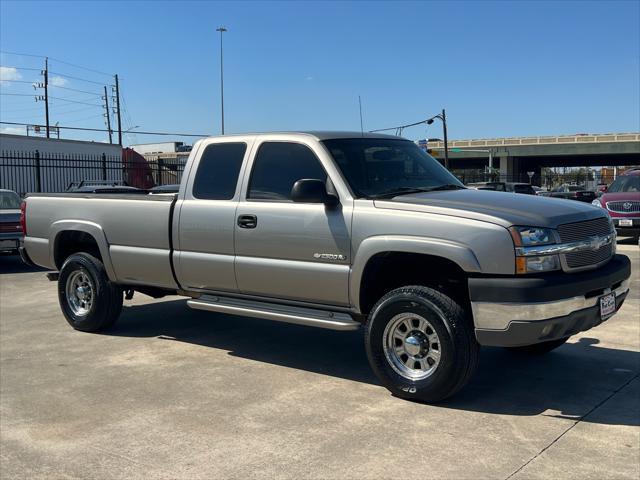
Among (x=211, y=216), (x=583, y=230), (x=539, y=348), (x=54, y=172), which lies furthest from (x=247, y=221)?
(x=54, y=172)

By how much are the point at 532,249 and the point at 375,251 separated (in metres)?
1.13

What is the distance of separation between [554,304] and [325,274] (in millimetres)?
1749

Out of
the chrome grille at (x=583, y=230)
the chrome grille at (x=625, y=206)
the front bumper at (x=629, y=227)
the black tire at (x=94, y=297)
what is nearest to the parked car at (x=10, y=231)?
the black tire at (x=94, y=297)

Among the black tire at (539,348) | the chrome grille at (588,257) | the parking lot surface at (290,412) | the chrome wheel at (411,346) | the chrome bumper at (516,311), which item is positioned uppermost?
the chrome grille at (588,257)

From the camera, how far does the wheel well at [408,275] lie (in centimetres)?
490

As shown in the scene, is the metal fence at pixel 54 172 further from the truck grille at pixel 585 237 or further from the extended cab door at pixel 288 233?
the truck grille at pixel 585 237

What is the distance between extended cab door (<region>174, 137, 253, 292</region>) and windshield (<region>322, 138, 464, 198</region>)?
977 mm

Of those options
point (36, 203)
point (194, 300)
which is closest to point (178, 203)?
point (194, 300)

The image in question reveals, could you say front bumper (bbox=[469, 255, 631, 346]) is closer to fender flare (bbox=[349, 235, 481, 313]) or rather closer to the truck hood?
fender flare (bbox=[349, 235, 481, 313])

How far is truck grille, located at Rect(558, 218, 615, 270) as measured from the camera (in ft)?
15.1

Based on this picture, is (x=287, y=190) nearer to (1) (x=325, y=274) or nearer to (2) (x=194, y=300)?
(1) (x=325, y=274)

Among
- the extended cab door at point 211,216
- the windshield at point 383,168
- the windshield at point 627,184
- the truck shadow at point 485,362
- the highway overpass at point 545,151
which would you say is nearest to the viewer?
the truck shadow at point 485,362

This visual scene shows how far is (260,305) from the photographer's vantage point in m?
5.76

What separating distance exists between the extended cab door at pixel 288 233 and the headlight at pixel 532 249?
4.29 ft
